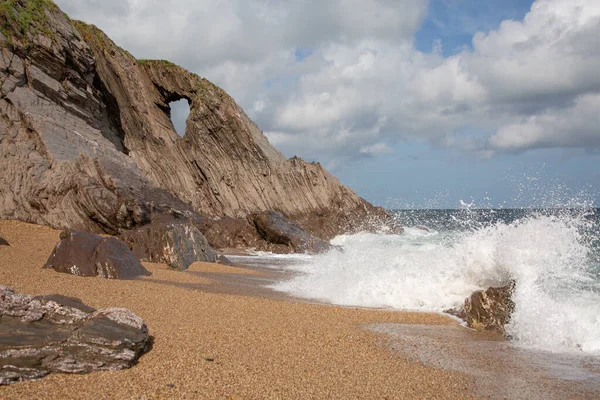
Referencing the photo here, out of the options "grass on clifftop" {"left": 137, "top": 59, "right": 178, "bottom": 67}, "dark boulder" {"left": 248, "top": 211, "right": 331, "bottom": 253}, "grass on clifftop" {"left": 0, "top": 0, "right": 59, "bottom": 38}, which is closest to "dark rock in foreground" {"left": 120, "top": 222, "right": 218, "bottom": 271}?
"dark boulder" {"left": 248, "top": 211, "right": 331, "bottom": 253}

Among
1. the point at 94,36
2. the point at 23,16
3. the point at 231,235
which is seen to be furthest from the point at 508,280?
the point at 94,36

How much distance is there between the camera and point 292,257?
75.4 feet

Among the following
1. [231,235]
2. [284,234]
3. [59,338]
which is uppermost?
[284,234]

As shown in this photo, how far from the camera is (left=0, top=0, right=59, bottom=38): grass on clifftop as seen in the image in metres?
21.8

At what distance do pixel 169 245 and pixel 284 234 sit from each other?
11199 mm

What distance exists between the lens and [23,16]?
74.9 feet

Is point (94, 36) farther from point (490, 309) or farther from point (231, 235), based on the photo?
point (490, 309)

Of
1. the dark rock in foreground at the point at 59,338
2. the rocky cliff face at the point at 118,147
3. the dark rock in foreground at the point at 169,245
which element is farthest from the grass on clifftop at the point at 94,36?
the dark rock in foreground at the point at 59,338

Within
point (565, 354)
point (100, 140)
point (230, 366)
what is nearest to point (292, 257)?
point (100, 140)

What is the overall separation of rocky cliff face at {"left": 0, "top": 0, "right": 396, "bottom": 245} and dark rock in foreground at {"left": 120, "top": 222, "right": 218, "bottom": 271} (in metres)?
3.71

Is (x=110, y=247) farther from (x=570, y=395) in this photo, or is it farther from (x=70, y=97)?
(x=70, y=97)

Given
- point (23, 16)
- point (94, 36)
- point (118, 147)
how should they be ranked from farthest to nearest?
point (94, 36) < point (118, 147) < point (23, 16)

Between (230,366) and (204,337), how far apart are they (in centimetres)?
105

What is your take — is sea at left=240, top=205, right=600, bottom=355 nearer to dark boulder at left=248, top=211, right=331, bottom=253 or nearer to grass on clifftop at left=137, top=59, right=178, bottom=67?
dark boulder at left=248, top=211, right=331, bottom=253
